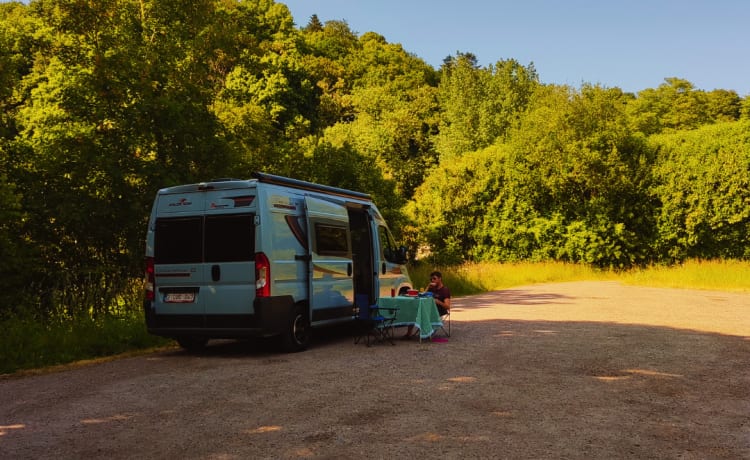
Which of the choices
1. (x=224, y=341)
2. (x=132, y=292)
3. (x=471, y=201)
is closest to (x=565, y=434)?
(x=224, y=341)

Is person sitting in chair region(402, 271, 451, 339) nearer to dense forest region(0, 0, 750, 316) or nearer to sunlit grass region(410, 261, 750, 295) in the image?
dense forest region(0, 0, 750, 316)

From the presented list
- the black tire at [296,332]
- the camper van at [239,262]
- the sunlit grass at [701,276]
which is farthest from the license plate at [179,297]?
the sunlit grass at [701,276]

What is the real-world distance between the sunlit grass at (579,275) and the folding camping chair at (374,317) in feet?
33.6

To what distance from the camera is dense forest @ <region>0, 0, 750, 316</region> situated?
535 inches

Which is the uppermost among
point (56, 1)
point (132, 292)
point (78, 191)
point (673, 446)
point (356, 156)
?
point (56, 1)

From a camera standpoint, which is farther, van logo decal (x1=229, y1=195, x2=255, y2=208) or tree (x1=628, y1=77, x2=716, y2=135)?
tree (x1=628, y1=77, x2=716, y2=135)

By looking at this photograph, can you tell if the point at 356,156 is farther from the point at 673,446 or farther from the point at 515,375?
the point at 673,446

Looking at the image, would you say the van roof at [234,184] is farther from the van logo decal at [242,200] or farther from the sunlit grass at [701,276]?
the sunlit grass at [701,276]

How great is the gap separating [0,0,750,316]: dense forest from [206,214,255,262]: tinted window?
12.2ft

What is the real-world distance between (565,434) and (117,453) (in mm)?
3504

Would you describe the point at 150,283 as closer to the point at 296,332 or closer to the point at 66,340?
the point at 66,340

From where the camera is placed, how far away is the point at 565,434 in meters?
4.98

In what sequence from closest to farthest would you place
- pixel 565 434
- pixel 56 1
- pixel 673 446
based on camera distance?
1. pixel 673 446
2. pixel 565 434
3. pixel 56 1

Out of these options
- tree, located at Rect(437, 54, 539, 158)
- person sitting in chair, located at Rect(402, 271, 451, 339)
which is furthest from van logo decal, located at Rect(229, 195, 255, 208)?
tree, located at Rect(437, 54, 539, 158)
